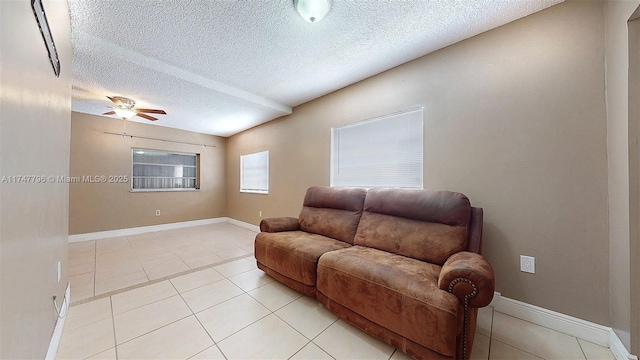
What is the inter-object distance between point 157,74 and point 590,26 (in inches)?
154

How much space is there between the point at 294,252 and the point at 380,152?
155cm

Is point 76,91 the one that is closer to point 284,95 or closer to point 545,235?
point 284,95

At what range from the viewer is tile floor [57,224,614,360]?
1322mm

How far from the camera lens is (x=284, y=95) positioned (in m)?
3.19

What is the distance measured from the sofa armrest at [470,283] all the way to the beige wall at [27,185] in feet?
6.06

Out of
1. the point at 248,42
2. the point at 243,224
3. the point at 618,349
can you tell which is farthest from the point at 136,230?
the point at 618,349

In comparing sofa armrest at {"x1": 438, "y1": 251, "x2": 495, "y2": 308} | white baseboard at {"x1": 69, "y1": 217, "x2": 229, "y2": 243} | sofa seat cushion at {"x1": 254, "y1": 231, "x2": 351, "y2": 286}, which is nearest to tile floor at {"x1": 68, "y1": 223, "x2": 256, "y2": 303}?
white baseboard at {"x1": 69, "y1": 217, "x2": 229, "y2": 243}

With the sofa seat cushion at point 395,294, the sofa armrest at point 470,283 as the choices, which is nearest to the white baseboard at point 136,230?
the sofa seat cushion at point 395,294

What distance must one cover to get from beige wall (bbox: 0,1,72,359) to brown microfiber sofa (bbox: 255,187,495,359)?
1444mm

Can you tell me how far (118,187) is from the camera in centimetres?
409

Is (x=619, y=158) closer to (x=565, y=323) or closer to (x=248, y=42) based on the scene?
(x=565, y=323)

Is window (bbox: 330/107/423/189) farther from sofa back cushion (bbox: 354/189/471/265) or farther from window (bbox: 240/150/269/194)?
window (bbox: 240/150/269/194)

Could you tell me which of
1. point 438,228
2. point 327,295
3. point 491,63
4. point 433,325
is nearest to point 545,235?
point 438,228

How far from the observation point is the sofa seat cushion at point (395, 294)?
1.12 m
